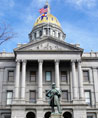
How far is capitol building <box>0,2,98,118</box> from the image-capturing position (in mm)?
40125

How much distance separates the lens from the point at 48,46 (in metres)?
44.8

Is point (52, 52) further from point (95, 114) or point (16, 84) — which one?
point (95, 114)

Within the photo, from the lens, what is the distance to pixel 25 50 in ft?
143

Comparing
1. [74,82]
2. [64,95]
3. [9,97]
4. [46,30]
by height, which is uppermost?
[46,30]

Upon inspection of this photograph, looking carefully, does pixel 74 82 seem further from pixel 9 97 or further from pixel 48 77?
pixel 9 97

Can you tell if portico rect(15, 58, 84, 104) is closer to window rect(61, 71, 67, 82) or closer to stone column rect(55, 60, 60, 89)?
stone column rect(55, 60, 60, 89)

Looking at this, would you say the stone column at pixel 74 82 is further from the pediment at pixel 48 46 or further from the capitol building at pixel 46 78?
the pediment at pixel 48 46

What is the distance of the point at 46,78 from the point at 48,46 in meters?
5.93

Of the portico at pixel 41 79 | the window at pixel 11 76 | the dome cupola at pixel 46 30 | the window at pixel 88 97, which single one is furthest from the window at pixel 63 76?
the dome cupola at pixel 46 30

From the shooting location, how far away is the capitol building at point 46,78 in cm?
4012

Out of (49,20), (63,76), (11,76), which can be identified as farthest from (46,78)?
(49,20)

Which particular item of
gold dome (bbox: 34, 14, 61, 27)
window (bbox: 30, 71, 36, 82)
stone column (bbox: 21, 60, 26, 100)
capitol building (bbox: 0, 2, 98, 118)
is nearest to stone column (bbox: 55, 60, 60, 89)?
A: capitol building (bbox: 0, 2, 98, 118)

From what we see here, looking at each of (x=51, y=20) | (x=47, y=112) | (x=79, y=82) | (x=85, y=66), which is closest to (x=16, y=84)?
(x=47, y=112)

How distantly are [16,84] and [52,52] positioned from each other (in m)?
8.63
